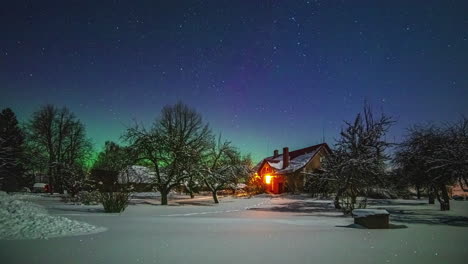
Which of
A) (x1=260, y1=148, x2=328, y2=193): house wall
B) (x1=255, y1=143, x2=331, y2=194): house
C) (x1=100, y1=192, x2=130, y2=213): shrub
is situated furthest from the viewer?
(x1=255, y1=143, x2=331, y2=194): house

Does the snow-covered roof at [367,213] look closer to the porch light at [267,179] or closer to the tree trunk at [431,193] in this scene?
the tree trunk at [431,193]

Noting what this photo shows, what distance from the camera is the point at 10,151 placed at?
44.8 meters

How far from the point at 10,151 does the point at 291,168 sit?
3938 centimetres

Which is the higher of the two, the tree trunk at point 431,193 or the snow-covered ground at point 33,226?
the tree trunk at point 431,193

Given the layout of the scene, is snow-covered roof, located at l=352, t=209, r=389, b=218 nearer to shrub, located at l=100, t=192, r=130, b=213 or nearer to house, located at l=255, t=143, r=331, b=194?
shrub, located at l=100, t=192, r=130, b=213

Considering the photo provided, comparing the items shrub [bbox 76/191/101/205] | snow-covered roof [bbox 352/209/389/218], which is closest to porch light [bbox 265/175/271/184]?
shrub [bbox 76/191/101/205]

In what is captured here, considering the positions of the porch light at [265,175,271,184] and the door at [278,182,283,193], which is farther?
the porch light at [265,175,271,184]

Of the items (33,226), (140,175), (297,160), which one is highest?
(297,160)

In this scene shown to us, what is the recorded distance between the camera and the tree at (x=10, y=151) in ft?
141

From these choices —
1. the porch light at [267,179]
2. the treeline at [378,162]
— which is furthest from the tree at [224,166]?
the porch light at [267,179]

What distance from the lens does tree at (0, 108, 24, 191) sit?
1694 inches

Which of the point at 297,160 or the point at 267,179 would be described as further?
the point at 267,179

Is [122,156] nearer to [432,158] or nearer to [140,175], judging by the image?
[140,175]

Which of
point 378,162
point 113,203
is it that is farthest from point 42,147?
point 378,162
